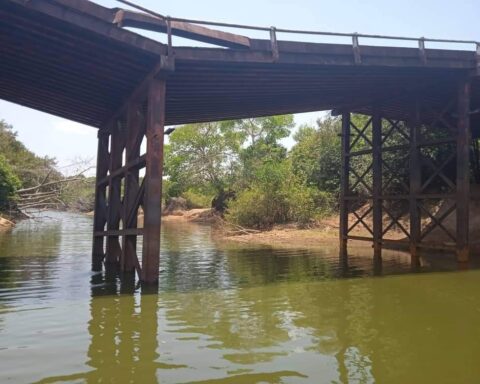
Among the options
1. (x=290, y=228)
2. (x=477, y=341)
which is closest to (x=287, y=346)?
(x=477, y=341)

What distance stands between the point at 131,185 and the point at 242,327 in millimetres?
5367

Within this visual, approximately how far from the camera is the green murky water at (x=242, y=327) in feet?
13.2

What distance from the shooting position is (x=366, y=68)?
1059cm

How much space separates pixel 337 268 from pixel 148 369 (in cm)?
779

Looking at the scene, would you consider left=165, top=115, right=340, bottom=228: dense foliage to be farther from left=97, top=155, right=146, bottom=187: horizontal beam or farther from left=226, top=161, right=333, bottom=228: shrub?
left=97, top=155, right=146, bottom=187: horizontal beam

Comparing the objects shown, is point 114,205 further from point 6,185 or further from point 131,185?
point 6,185

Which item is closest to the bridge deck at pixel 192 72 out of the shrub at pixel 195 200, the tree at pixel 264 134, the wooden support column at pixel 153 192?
the wooden support column at pixel 153 192

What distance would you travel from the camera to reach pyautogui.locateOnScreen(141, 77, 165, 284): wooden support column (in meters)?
8.19

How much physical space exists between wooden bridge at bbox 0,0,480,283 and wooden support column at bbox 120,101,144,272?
0.08 feet

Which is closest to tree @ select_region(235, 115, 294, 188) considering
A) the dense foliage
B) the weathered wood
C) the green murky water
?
the dense foliage

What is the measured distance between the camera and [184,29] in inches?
324

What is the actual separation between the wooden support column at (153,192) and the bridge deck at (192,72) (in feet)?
3.42

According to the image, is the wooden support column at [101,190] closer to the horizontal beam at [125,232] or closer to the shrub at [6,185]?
the horizontal beam at [125,232]

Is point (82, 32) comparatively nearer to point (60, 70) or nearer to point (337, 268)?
point (60, 70)
